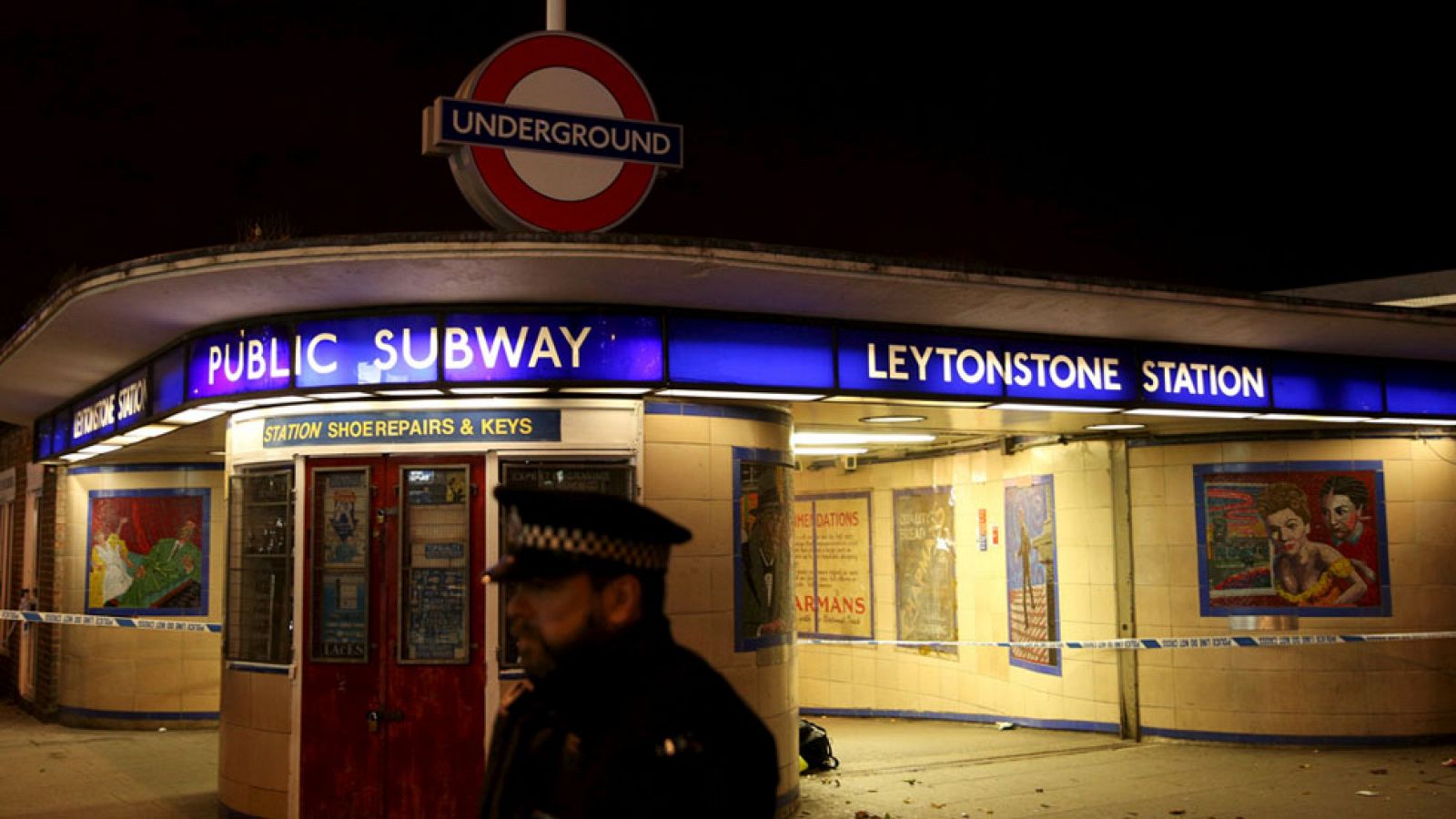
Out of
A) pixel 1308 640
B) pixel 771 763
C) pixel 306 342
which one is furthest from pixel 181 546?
pixel 771 763

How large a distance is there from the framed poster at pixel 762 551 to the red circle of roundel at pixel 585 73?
1921 millimetres

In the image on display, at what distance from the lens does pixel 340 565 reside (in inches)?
350

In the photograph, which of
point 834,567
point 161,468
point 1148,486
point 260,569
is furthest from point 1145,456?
point 161,468

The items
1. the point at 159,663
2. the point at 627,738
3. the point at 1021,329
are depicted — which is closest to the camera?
the point at 627,738

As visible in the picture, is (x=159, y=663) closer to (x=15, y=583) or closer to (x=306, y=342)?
(x=15, y=583)

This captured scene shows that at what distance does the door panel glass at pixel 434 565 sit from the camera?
8.66 metres

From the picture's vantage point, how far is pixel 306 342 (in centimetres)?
860

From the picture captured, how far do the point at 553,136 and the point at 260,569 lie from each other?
3660 mm

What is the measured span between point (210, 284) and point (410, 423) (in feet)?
5.05

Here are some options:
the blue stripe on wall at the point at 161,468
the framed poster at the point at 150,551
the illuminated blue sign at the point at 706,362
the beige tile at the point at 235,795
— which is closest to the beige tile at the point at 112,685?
the framed poster at the point at 150,551

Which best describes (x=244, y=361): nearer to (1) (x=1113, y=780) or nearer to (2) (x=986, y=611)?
(1) (x=1113, y=780)

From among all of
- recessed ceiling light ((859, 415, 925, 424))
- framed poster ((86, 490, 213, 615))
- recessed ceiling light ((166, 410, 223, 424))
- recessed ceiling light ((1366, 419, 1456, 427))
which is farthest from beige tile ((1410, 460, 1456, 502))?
framed poster ((86, 490, 213, 615))

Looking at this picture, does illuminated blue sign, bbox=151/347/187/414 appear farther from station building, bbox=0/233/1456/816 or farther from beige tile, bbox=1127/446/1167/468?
beige tile, bbox=1127/446/1167/468

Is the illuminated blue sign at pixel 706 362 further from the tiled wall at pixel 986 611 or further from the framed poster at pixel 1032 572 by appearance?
the framed poster at pixel 1032 572
